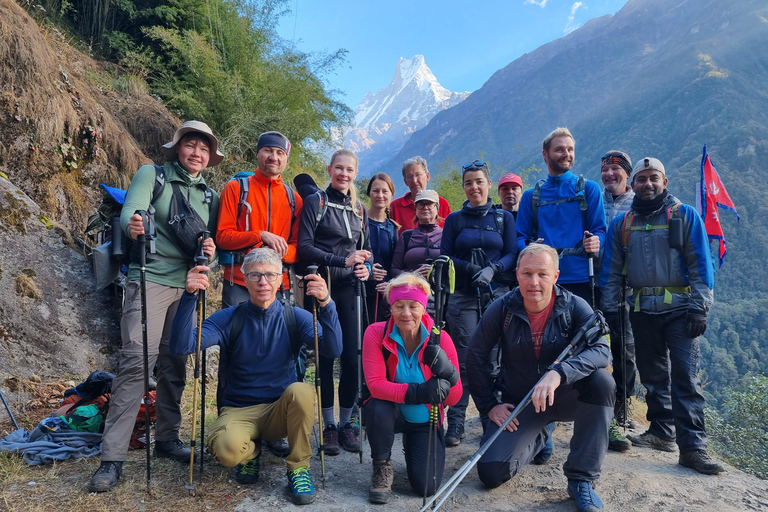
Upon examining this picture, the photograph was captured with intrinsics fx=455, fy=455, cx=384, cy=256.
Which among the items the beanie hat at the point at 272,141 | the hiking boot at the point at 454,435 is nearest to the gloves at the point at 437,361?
the hiking boot at the point at 454,435

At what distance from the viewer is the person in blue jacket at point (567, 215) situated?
203 inches

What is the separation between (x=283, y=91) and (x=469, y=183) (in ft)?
28.6

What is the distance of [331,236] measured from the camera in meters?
4.91

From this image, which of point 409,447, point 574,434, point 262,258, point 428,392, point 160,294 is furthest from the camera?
point 160,294

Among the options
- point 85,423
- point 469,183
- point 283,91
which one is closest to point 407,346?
point 469,183

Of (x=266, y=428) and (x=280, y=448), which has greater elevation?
(x=266, y=428)

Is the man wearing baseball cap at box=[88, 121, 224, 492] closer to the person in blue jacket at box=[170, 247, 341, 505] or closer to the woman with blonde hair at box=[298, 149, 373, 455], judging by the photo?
the person in blue jacket at box=[170, 247, 341, 505]

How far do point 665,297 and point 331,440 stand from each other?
3705 millimetres

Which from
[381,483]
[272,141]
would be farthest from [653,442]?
[272,141]

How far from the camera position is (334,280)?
190 inches

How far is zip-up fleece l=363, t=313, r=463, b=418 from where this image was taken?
3.86 meters

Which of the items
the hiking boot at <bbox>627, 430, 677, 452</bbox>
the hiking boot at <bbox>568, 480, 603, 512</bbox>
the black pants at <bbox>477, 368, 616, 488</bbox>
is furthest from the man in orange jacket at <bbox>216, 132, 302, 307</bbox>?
the hiking boot at <bbox>627, 430, 677, 452</bbox>

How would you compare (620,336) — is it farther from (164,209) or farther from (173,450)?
(164,209)

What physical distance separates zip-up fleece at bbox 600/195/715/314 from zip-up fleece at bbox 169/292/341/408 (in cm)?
320
